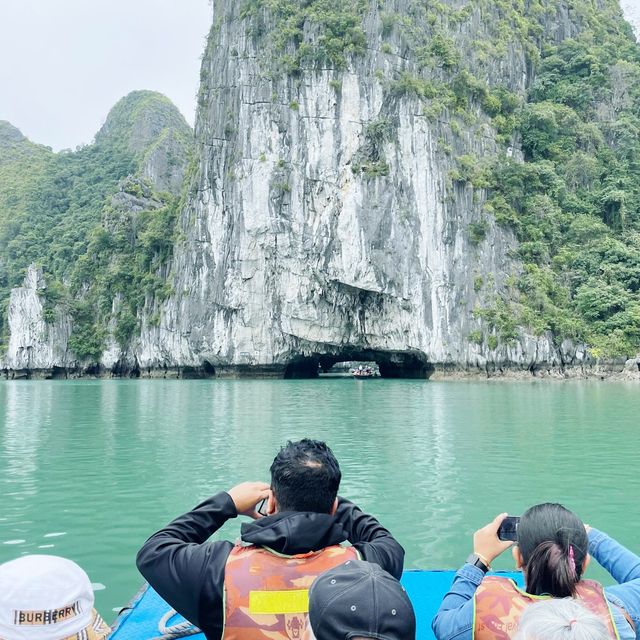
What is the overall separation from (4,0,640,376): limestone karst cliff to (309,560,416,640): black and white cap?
29.7 metres

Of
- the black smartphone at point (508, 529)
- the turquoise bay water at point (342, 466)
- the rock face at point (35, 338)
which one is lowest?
the turquoise bay water at point (342, 466)

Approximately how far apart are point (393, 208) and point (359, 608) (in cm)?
3074

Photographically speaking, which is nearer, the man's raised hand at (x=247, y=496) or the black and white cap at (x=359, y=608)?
the black and white cap at (x=359, y=608)

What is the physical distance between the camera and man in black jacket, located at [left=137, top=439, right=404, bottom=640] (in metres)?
1.82

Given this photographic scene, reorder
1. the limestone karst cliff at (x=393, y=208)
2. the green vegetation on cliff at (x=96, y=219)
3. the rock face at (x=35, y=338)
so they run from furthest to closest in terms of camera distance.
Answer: the green vegetation on cliff at (x=96, y=219)
the rock face at (x=35, y=338)
the limestone karst cliff at (x=393, y=208)

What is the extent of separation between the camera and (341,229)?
31.2m

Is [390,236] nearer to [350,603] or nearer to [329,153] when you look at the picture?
[329,153]

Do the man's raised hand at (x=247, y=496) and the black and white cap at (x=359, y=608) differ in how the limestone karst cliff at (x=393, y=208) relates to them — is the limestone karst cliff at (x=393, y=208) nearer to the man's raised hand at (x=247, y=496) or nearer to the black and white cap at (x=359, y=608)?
the man's raised hand at (x=247, y=496)

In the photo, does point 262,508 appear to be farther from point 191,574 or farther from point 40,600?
point 40,600

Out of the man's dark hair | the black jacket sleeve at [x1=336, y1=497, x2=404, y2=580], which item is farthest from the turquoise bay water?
the man's dark hair

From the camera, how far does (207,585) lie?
1.85 metres

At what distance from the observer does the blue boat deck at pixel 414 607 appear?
2924 mm

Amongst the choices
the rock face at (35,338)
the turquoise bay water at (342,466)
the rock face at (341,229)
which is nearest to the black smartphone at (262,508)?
the turquoise bay water at (342,466)

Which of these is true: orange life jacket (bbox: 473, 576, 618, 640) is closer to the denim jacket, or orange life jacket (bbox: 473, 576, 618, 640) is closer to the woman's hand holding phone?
the denim jacket
